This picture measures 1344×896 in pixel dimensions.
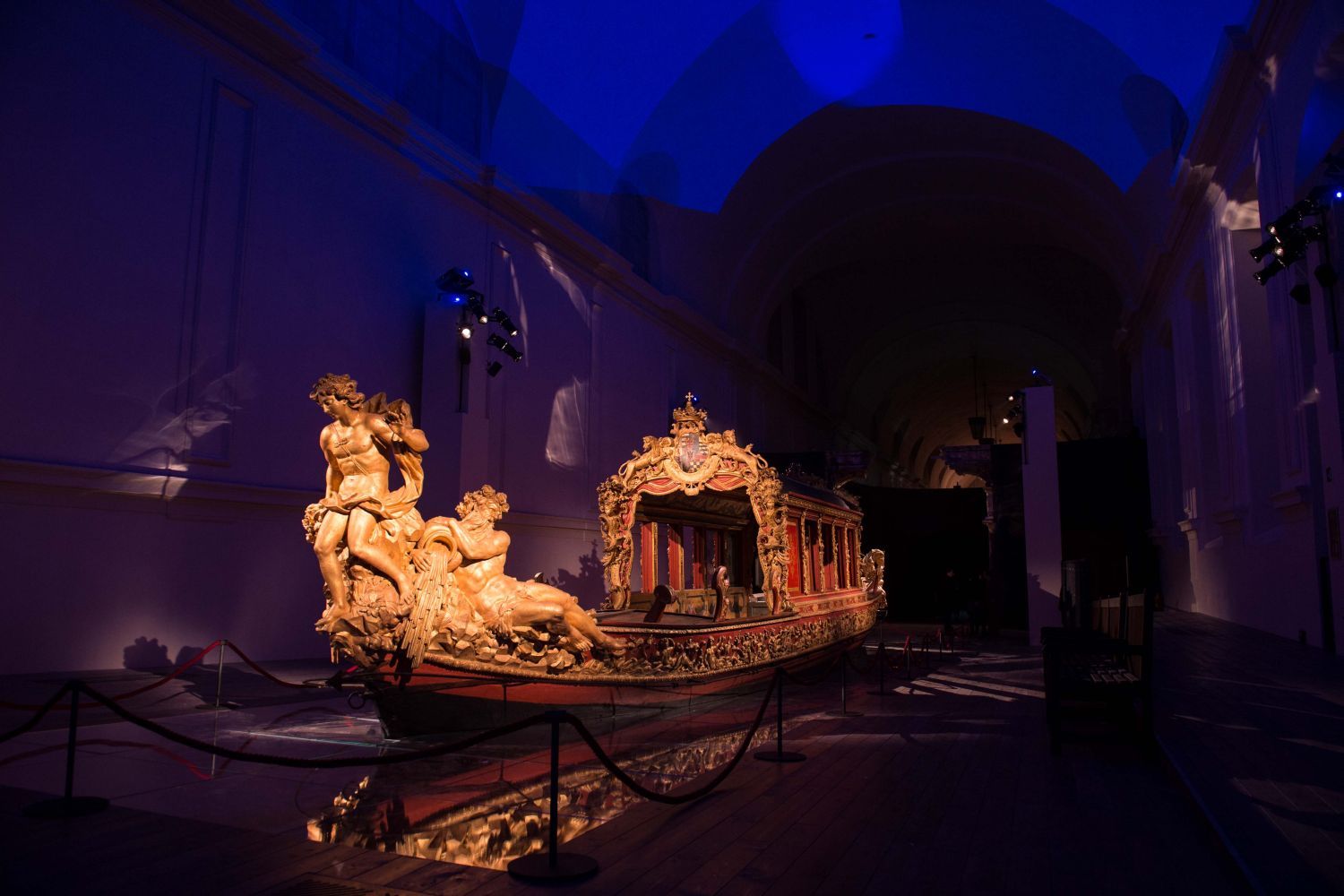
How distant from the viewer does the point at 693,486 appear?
9.08 m

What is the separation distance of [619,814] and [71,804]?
2.45 meters

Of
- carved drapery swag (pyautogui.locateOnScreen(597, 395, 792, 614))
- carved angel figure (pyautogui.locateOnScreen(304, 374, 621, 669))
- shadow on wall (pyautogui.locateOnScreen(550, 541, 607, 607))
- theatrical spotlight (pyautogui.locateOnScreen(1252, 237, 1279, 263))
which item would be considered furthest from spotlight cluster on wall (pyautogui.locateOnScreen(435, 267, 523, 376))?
theatrical spotlight (pyautogui.locateOnScreen(1252, 237, 1279, 263))

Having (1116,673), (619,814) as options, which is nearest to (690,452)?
(1116,673)

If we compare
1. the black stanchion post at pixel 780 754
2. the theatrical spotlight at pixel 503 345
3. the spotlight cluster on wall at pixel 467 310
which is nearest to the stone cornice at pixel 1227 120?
the black stanchion post at pixel 780 754

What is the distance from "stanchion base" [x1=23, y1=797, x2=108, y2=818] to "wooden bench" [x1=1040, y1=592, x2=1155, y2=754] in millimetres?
5041

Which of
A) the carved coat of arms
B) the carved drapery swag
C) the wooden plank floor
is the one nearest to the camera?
the wooden plank floor

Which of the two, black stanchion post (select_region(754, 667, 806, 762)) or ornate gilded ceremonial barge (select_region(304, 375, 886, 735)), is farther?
ornate gilded ceremonial barge (select_region(304, 375, 886, 735))

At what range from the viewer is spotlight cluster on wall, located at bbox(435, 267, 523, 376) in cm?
1137

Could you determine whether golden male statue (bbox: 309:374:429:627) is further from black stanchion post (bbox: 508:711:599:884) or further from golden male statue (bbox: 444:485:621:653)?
black stanchion post (bbox: 508:711:599:884)

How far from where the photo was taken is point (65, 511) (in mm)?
7430

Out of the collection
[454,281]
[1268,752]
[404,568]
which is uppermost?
[454,281]

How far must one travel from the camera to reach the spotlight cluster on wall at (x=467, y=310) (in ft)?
37.3

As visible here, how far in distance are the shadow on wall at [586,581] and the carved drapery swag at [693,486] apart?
4.89 metres

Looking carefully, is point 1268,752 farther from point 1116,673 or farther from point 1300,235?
point 1300,235
